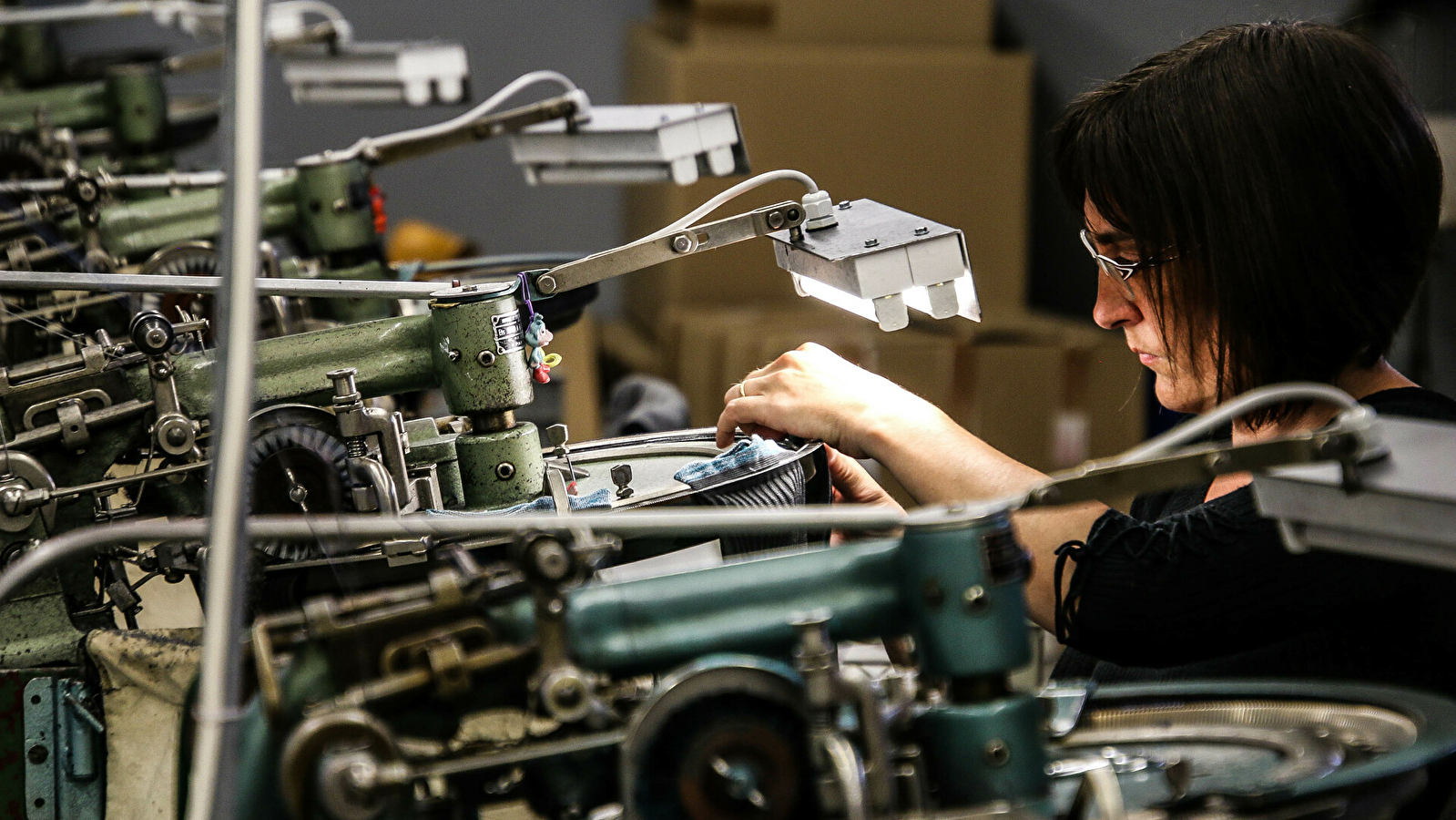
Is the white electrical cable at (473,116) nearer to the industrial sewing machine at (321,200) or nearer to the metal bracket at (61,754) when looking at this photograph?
the industrial sewing machine at (321,200)

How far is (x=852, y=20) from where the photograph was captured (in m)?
3.54

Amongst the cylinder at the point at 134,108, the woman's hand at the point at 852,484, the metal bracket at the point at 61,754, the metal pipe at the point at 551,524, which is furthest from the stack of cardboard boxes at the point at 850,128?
the metal pipe at the point at 551,524

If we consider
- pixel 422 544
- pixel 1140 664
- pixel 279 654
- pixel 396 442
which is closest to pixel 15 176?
pixel 396 442

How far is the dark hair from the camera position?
1.01 m

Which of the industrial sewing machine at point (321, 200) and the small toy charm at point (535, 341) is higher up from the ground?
the industrial sewing machine at point (321, 200)

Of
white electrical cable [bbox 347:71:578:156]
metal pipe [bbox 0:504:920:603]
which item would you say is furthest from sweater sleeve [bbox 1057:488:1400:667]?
white electrical cable [bbox 347:71:578:156]

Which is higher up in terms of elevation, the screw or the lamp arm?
the lamp arm

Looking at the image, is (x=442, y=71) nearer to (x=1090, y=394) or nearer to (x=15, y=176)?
(x=15, y=176)

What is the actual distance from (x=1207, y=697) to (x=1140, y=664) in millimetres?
122

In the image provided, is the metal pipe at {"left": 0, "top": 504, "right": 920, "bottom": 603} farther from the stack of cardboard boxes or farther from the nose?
the stack of cardboard boxes

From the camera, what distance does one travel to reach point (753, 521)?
0.70 m

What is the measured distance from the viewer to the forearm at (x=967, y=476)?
100cm

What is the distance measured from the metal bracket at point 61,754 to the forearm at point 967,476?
619 mm

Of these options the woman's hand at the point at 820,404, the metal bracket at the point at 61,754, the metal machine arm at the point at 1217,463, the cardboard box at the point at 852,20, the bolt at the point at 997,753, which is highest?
the cardboard box at the point at 852,20
